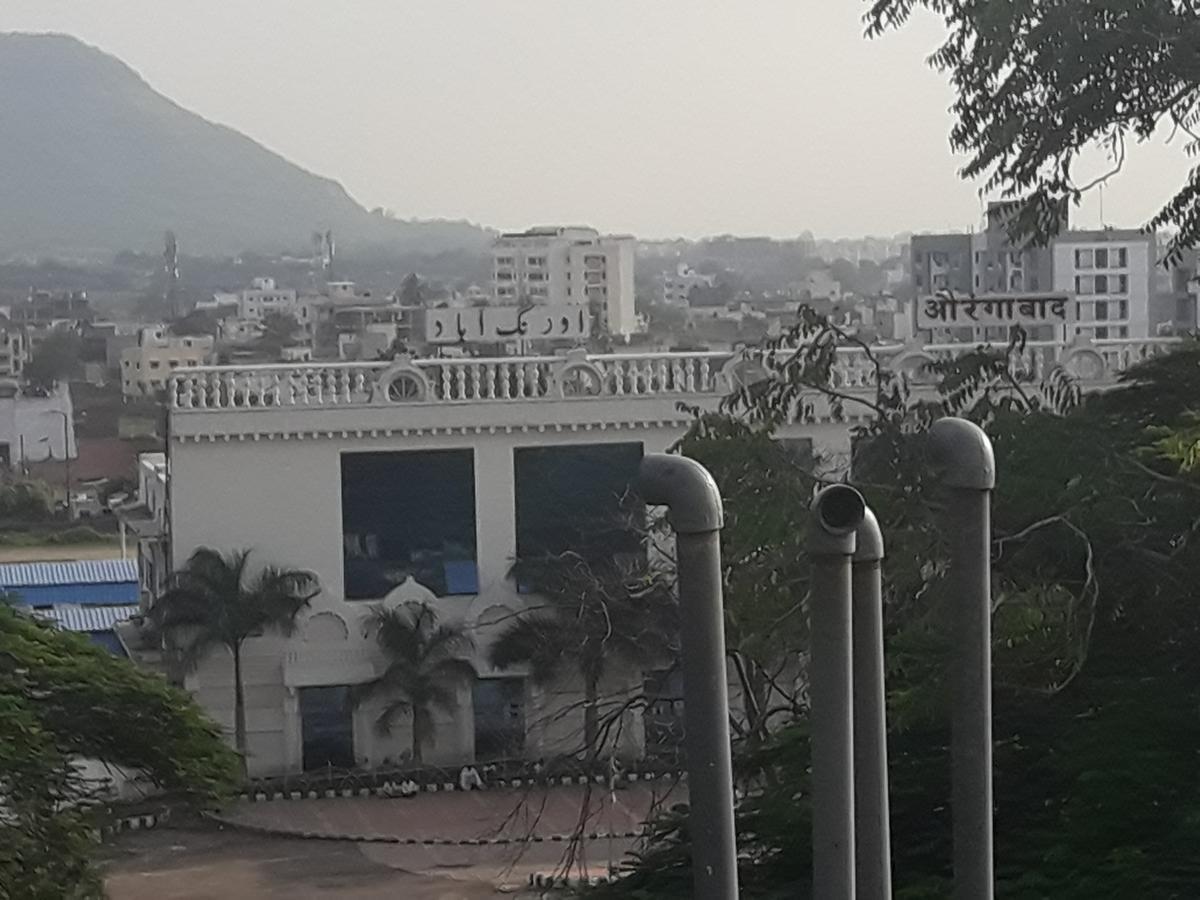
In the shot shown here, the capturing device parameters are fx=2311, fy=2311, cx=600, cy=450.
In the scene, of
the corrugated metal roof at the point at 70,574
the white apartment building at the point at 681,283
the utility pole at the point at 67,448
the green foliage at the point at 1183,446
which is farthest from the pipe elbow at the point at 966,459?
the white apartment building at the point at 681,283

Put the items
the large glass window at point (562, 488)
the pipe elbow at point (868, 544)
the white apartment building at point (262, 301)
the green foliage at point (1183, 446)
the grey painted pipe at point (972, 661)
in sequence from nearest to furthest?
the pipe elbow at point (868, 544)
the grey painted pipe at point (972, 661)
the green foliage at point (1183, 446)
the large glass window at point (562, 488)
the white apartment building at point (262, 301)

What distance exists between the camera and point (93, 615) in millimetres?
28984

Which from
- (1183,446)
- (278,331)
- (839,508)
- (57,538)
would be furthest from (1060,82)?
(278,331)

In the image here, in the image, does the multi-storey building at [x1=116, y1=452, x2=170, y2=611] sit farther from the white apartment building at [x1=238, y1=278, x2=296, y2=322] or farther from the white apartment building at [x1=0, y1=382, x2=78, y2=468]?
the white apartment building at [x1=238, y1=278, x2=296, y2=322]

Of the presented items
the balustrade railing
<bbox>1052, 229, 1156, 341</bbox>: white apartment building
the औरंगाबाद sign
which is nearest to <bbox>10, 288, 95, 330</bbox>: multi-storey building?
<bbox>1052, 229, 1156, 341</bbox>: white apartment building

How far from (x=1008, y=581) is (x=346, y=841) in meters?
15.8

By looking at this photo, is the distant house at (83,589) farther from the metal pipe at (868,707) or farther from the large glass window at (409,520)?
the metal pipe at (868,707)

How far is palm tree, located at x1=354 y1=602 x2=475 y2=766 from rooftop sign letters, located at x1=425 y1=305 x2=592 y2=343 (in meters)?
5.36

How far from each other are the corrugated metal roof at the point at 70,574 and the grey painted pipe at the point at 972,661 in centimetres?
2901

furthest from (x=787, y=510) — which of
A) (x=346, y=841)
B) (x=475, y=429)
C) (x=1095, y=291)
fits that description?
(x=1095, y=291)

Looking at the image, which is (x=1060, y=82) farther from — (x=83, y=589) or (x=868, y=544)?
(x=83, y=589)

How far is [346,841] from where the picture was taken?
23.5m

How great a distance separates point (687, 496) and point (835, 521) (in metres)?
0.29

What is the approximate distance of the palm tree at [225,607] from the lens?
25578 mm
